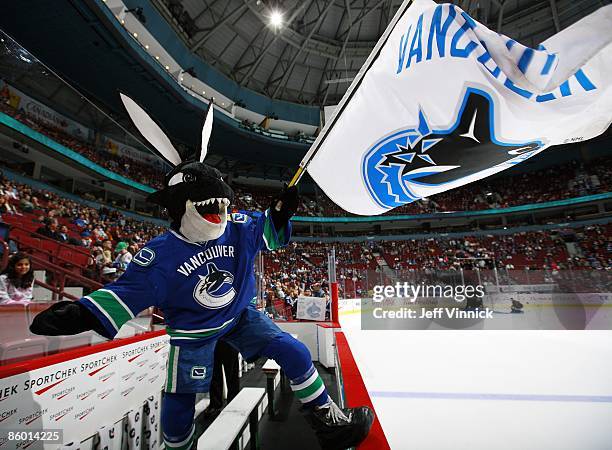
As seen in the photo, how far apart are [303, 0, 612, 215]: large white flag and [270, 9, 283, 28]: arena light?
16215 millimetres

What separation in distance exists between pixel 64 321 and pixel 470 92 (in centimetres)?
213

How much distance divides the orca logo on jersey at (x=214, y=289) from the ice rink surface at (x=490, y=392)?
125 cm

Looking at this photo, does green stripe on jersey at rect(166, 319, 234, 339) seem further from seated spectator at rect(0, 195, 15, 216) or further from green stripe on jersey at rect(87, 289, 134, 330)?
seated spectator at rect(0, 195, 15, 216)

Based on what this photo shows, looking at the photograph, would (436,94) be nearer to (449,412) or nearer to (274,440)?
(449,412)

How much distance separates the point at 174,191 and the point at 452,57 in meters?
1.60

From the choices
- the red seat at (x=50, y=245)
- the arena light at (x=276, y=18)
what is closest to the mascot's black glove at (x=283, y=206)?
the red seat at (x=50, y=245)

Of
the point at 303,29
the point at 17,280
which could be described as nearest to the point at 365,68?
the point at 17,280

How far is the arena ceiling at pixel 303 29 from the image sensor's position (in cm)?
1515

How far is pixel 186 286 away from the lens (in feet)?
5.06

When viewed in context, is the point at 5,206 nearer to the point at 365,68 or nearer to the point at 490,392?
the point at 365,68

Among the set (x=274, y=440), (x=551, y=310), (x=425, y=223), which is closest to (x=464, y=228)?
(x=425, y=223)

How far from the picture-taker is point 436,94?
165 centimetres

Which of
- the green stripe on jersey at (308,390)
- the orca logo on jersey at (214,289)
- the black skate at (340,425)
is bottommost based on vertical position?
the black skate at (340,425)

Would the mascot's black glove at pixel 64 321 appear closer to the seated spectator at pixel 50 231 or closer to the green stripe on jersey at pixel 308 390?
the green stripe on jersey at pixel 308 390
